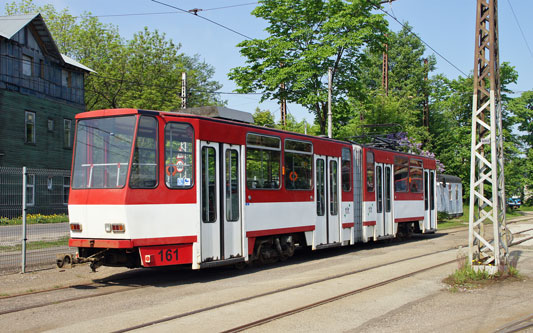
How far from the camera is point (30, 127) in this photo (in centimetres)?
3206

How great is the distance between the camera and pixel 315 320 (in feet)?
23.8

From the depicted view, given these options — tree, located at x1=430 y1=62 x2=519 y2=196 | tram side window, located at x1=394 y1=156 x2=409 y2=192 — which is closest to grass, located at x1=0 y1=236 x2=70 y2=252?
tram side window, located at x1=394 y1=156 x2=409 y2=192

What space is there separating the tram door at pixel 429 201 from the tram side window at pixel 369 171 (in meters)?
4.68

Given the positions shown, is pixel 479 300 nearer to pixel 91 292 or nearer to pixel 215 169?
pixel 215 169

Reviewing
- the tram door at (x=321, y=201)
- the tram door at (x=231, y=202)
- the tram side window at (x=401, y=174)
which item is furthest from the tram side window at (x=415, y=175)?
the tram door at (x=231, y=202)

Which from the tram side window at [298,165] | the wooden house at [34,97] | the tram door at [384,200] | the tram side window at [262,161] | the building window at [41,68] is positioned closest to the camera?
the tram side window at [262,161]

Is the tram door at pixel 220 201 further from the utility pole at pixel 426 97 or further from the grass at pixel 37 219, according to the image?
the utility pole at pixel 426 97

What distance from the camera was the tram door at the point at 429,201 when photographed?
20.8m

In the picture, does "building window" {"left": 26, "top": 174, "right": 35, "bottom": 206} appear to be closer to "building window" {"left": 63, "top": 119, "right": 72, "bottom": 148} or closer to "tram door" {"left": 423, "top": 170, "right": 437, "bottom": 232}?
"tram door" {"left": 423, "top": 170, "right": 437, "bottom": 232}

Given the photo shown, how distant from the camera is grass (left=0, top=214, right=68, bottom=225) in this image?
485 inches

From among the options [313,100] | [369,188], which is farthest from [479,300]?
[313,100]

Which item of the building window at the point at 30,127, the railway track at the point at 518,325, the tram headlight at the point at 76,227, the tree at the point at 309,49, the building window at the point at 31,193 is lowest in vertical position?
the railway track at the point at 518,325

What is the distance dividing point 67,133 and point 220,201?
27500 millimetres

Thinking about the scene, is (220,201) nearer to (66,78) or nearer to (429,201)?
(429,201)
